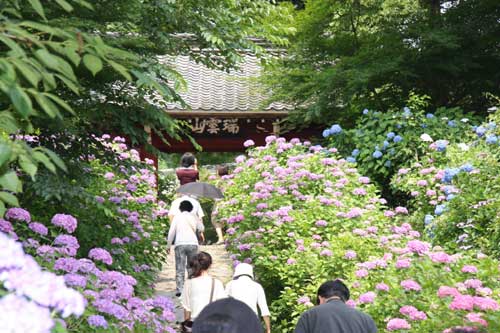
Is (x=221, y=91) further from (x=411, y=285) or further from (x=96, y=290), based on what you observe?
(x=96, y=290)

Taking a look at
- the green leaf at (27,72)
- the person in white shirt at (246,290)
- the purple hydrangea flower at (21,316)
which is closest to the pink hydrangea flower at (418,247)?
the person in white shirt at (246,290)

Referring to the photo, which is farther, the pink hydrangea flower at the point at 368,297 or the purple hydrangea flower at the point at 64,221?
the pink hydrangea flower at the point at 368,297

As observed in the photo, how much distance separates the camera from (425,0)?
506 inches

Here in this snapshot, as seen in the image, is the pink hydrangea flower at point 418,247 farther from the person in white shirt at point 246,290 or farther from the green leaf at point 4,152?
the green leaf at point 4,152

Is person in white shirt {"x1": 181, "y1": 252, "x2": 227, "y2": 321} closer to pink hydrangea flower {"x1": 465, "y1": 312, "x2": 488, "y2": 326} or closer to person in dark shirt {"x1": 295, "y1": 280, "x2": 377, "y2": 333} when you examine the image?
person in dark shirt {"x1": 295, "y1": 280, "x2": 377, "y2": 333}

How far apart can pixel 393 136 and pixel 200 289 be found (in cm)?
608

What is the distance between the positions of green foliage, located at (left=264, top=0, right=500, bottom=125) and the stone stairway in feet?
9.14

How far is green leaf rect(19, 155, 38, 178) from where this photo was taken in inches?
74.4

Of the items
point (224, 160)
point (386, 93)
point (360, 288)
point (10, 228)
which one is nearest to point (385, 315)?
point (360, 288)

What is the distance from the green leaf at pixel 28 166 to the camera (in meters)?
1.89

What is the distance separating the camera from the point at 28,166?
75.4 inches

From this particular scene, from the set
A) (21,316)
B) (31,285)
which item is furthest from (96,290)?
(21,316)

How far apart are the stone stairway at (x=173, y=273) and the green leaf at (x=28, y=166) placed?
616cm

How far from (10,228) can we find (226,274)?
21.0ft
